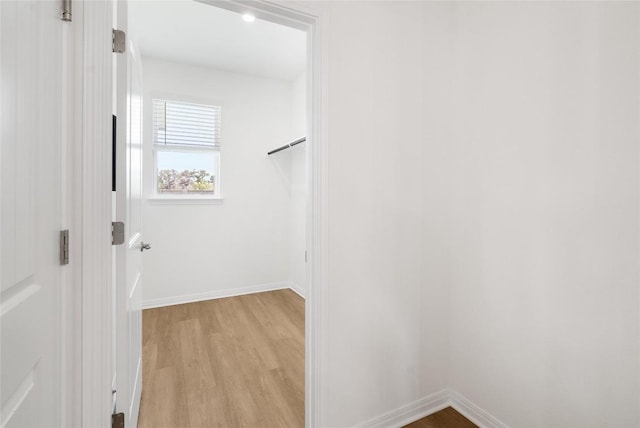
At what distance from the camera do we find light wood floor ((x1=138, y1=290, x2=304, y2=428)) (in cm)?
178

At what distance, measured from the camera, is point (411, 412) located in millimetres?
1779

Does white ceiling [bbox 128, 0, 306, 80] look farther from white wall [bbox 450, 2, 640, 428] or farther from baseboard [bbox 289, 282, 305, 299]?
baseboard [bbox 289, 282, 305, 299]

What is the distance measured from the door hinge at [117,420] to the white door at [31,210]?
0.20 meters

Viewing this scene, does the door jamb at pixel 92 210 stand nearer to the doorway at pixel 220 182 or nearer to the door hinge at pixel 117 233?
the door hinge at pixel 117 233

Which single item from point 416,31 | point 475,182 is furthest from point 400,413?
point 416,31

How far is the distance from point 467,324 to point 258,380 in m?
1.43

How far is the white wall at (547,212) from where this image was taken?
1214 millimetres

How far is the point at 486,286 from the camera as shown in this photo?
67.4 inches

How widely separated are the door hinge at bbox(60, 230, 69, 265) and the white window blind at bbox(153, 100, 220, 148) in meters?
2.88

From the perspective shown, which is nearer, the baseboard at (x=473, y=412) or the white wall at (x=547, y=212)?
the white wall at (x=547, y=212)

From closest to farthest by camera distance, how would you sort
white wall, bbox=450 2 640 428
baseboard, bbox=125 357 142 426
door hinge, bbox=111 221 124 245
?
door hinge, bbox=111 221 124 245
white wall, bbox=450 2 640 428
baseboard, bbox=125 357 142 426

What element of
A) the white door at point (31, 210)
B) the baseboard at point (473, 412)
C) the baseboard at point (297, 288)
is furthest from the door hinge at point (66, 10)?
the baseboard at point (297, 288)

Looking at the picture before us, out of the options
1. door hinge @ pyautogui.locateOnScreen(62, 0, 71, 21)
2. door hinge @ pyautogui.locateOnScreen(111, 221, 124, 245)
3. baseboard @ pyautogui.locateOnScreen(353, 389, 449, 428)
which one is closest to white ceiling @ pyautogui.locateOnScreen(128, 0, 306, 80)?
door hinge @ pyautogui.locateOnScreen(62, 0, 71, 21)

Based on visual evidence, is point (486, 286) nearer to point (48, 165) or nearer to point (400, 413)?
point (400, 413)
